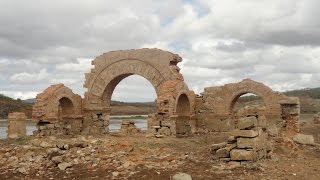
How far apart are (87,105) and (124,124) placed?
1892 millimetres

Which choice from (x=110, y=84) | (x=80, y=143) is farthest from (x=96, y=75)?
(x=80, y=143)

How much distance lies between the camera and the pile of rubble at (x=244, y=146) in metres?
10.2

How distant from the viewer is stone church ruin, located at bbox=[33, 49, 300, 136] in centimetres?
1700

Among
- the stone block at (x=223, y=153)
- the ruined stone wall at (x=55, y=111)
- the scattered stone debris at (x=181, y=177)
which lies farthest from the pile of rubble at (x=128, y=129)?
the scattered stone debris at (x=181, y=177)

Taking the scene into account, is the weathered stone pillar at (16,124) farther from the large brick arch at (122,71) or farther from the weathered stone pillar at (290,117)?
the weathered stone pillar at (290,117)

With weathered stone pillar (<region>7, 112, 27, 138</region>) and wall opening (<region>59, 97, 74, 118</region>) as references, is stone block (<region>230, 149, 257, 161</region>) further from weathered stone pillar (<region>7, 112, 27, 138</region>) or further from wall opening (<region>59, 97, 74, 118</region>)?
wall opening (<region>59, 97, 74, 118</region>)

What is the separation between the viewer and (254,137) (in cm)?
1035

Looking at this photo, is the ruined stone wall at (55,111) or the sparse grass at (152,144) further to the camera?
the ruined stone wall at (55,111)

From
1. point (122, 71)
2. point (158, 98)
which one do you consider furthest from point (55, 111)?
point (158, 98)

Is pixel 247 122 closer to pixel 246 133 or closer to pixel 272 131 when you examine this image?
pixel 246 133

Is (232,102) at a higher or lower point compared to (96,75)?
lower

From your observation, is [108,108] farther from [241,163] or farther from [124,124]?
[241,163]

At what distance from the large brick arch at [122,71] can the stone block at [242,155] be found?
26.9ft

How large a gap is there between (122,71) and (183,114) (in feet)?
10.7
